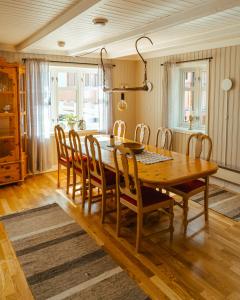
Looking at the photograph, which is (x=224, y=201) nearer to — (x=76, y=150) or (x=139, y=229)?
(x=139, y=229)

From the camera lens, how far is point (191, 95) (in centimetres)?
539

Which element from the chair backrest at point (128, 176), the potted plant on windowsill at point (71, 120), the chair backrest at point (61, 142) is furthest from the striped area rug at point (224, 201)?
the potted plant on windowsill at point (71, 120)

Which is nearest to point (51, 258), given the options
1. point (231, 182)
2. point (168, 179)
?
point (168, 179)

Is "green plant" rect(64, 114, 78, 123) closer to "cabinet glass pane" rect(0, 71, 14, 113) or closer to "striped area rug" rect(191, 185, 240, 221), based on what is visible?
"cabinet glass pane" rect(0, 71, 14, 113)

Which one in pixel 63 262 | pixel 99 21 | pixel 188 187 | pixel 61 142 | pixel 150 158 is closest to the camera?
pixel 63 262

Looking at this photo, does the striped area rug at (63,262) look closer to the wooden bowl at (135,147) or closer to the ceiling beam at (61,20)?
the wooden bowl at (135,147)

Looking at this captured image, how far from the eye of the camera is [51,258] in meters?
2.67

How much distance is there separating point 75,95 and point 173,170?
11.8 ft

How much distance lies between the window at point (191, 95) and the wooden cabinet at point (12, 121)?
283 centimetres

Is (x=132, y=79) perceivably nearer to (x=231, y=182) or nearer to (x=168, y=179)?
(x=231, y=182)

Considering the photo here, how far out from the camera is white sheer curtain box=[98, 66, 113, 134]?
5.88 m

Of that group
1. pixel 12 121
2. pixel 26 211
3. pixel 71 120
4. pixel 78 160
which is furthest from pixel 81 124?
pixel 26 211

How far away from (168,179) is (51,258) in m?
1.34

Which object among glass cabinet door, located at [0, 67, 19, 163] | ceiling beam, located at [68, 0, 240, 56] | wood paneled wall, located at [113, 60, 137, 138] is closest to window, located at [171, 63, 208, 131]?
wood paneled wall, located at [113, 60, 137, 138]
